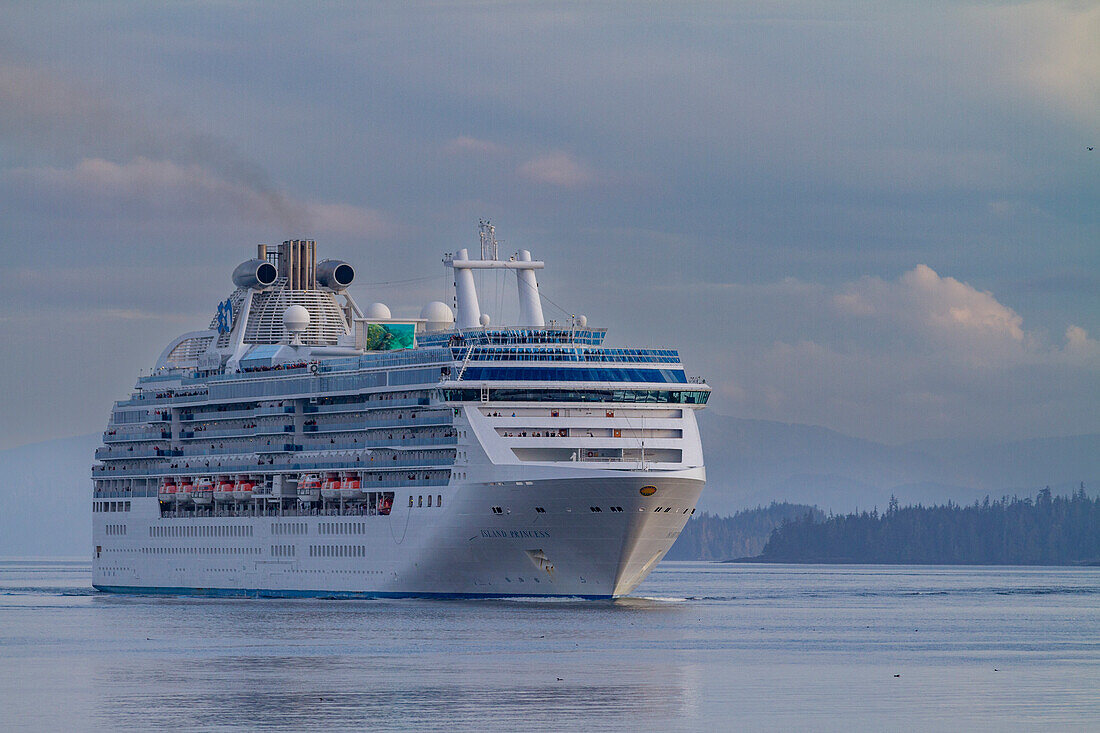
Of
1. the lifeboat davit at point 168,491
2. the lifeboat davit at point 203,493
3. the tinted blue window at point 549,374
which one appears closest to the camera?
the tinted blue window at point 549,374

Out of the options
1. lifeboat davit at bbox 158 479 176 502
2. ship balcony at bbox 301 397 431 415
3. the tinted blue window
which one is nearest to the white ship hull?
ship balcony at bbox 301 397 431 415

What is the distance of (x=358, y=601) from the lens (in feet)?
354

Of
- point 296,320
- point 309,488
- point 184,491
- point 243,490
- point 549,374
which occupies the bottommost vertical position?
point 309,488

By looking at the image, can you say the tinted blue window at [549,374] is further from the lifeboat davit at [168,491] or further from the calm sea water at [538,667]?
the lifeboat davit at [168,491]

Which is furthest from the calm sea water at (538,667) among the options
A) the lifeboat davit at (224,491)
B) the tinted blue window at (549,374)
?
the tinted blue window at (549,374)

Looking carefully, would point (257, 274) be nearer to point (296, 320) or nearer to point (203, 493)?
point (296, 320)

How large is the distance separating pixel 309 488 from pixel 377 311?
496 inches

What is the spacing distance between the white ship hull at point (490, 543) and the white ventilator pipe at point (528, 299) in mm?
16768

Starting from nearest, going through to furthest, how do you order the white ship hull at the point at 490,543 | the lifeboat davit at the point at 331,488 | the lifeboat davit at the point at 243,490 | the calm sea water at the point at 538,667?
the calm sea water at the point at 538,667
the white ship hull at the point at 490,543
the lifeboat davit at the point at 331,488
the lifeboat davit at the point at 243,490

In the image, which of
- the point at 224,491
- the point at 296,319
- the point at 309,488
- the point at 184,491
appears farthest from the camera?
the point at 184,491

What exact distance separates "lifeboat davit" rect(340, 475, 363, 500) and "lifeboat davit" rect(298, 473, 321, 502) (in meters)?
2.78

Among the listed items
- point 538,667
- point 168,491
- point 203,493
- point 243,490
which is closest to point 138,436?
point 168,491

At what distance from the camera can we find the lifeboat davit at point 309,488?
113312mm

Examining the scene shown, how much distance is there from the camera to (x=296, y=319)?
123625 mm
